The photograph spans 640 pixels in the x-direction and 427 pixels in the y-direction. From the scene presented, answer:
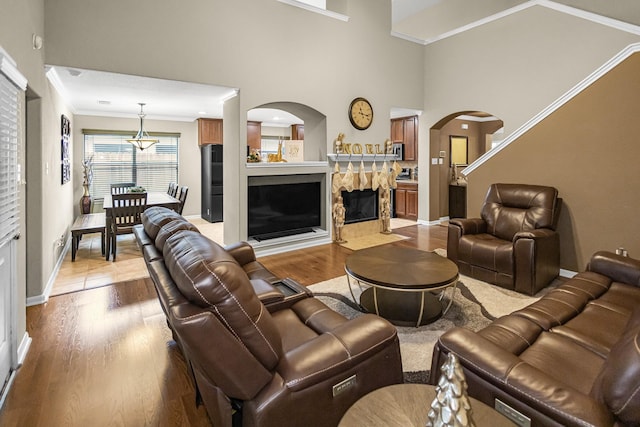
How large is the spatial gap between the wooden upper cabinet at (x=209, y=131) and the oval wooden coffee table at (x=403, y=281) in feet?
19.1

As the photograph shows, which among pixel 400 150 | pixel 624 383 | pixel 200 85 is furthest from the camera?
pixel 400 150

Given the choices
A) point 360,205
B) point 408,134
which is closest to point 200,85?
point 360,205

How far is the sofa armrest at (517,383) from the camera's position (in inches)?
44.4

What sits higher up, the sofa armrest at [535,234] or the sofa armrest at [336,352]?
the sofa armrest at [535,234]

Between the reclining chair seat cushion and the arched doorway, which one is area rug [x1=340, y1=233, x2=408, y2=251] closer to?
the arched doorway

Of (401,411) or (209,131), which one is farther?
(209,131)

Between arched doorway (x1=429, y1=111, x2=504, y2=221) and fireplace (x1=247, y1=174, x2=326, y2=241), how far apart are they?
9.25 feet

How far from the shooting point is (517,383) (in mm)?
1271

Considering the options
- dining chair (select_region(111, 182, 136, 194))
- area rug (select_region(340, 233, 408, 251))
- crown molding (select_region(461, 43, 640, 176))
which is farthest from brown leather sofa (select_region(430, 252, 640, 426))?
dining chair (select_region(111, 182, 136, 194))

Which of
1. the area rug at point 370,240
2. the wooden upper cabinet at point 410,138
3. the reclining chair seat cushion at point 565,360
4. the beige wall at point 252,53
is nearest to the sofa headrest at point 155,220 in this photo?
the reclining chair seat cushion at point 565,360

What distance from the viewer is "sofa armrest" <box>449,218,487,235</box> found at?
4.09 m

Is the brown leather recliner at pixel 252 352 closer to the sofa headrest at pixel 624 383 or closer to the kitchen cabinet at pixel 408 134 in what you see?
the sofa headrest at pixel 624 383

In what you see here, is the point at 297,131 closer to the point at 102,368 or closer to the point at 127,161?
the point at 127,161

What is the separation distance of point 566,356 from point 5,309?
316 centimetres
